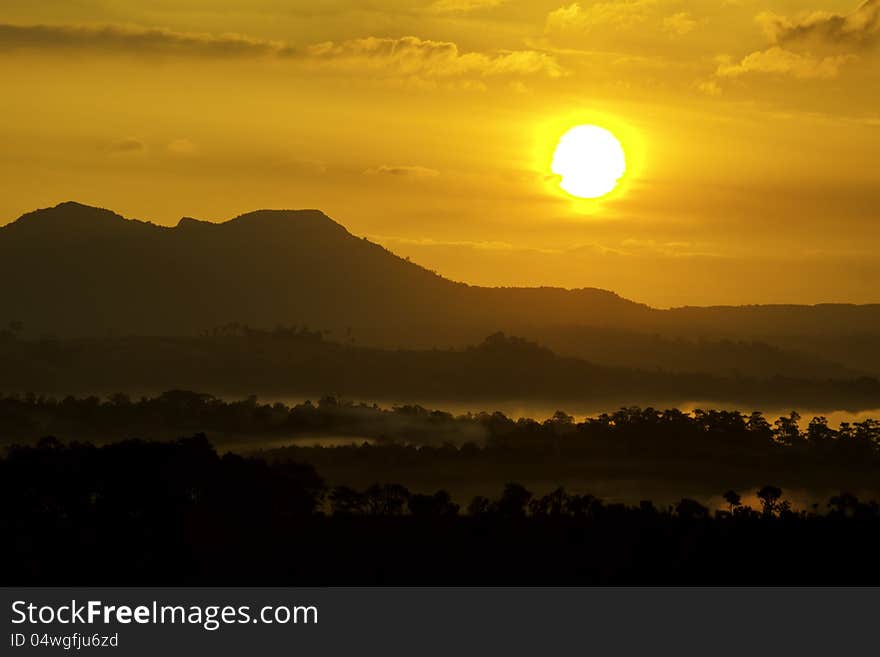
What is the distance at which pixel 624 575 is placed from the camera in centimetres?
9862

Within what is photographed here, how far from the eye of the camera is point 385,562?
97.1 metres

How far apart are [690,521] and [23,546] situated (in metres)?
59.2

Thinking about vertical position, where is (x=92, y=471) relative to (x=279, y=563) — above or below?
above

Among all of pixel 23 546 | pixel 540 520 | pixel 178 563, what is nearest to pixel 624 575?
pixel 540 520

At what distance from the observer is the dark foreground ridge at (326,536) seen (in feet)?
292

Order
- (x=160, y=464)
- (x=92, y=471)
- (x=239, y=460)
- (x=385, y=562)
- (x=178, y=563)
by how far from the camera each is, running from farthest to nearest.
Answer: (x=239, y=460), (x=160, y=464), (x=92, y=471), (x=385, y=562), (x=178, y=563)

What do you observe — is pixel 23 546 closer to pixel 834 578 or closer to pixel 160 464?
pixel 160 464

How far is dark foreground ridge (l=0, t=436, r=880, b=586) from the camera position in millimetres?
88938

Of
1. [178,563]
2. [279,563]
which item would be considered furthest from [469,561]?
[178,563]

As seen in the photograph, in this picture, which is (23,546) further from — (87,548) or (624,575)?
(624,575)

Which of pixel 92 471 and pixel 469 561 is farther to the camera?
pixel 92 471

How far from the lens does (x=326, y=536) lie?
10181 centimetres

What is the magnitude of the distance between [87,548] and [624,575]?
3672 cm

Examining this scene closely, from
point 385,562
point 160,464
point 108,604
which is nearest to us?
point 108,604
